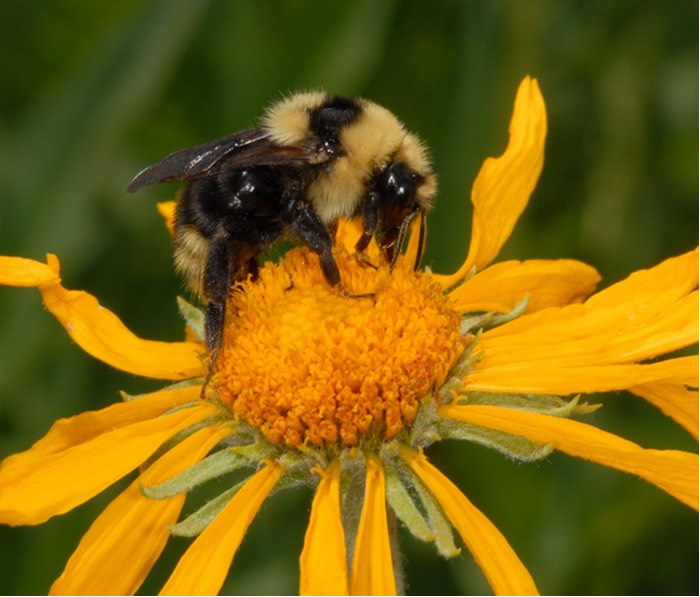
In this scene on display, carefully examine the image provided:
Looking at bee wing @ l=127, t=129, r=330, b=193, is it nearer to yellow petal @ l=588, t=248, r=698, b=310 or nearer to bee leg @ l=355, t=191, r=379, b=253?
bee leg @ l=355, t=191, r=379, b=253

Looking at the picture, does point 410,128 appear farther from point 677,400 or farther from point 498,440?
point 498,440

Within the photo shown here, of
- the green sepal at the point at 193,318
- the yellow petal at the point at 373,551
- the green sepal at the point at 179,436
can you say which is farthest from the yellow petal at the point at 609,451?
the green sepal at the point at 193,318

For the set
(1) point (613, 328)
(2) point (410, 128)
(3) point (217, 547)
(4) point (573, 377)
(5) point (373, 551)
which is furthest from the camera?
(2) point (410, 128)

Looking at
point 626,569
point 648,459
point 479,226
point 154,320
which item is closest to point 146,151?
point 154,320

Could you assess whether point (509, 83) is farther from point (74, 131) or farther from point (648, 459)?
point (648, 459)

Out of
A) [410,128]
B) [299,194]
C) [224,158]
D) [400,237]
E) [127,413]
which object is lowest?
[127,413]

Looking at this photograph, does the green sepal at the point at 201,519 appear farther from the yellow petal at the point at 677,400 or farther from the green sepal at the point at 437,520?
the yellow petal at the point at 677,400

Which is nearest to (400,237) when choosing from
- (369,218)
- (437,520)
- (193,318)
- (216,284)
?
(369,218)
